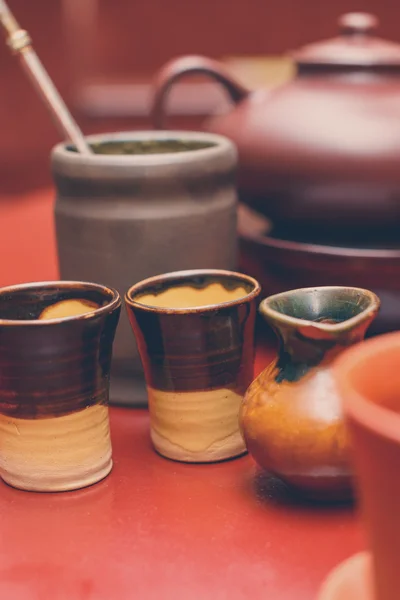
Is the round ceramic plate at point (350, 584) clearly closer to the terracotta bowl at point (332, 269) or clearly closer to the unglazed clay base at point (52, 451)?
the unglazed clay base at point (52, 451)

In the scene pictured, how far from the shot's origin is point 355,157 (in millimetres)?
721

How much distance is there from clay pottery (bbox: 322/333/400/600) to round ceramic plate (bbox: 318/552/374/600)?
0.04 meters

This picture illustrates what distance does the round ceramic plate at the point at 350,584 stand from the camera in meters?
0.38

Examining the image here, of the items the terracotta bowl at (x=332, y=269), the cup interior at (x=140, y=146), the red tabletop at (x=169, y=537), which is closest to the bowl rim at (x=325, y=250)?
the terracotta bowl at (x=332, y=269)

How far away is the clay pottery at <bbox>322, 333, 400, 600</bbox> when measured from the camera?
0.30 m

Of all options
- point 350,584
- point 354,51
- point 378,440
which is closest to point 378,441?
point 378,440

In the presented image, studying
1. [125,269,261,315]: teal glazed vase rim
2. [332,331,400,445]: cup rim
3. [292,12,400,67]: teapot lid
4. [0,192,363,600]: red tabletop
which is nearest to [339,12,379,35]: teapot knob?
[292,12,400,67]: teapot lid

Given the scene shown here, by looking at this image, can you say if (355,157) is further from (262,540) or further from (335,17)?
(335,17)

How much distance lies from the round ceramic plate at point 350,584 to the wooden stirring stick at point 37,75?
16.5 inches

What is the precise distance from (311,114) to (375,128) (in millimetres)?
60

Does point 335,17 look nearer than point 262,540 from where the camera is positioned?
No

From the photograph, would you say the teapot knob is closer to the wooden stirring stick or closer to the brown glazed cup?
the wooden stirring stick

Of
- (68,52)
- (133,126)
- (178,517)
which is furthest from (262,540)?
(133,126)

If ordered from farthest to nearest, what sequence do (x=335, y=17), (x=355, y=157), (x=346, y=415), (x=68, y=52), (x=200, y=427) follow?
(x=335, y=17), (x=68, y=52), (x=355, y=157), (x=200, y=427), (x=346, y=415)
